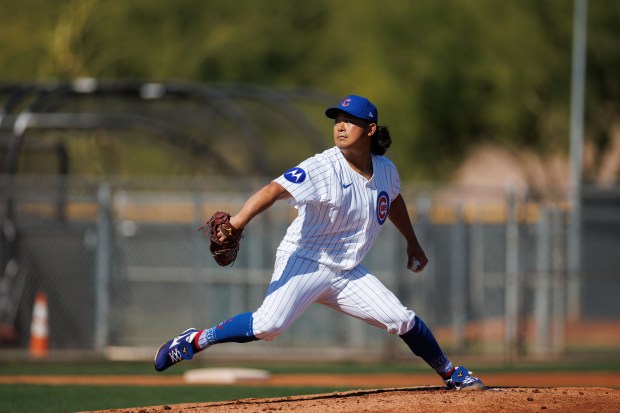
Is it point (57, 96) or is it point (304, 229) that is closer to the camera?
point (304, 229)

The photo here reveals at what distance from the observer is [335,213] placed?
7492 mm

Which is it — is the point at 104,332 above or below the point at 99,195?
below

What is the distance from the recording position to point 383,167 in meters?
7.94

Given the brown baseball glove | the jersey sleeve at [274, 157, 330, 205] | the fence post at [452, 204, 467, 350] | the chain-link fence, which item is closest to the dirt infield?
the brown baseball glove

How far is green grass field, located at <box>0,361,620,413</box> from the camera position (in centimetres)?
923

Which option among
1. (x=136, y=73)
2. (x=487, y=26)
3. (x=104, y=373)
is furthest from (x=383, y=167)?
(x=136, y=73)

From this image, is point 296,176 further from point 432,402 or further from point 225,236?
point 432,402

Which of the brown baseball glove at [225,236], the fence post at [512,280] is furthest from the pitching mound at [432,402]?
the fence post at [512,280]

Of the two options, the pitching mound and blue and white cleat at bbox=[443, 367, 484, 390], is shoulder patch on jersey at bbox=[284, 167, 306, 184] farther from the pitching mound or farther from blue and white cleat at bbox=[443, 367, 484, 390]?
blue and white cleat at bbox=[443, 367, 484, 390]

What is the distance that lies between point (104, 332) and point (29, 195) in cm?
201

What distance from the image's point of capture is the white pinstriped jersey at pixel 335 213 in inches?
292

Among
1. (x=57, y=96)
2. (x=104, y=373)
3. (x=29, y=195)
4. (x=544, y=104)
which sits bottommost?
(x=104, y=373)

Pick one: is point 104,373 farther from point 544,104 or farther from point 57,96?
point 544,104

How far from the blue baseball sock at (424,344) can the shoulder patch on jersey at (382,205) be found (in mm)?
710
